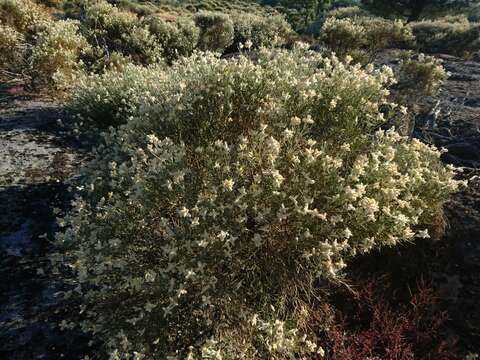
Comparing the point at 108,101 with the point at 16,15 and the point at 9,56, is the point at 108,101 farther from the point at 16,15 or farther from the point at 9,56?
the point at 16,15

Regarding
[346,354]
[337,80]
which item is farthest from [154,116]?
[346,354]

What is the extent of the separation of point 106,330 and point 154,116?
8.28 ft

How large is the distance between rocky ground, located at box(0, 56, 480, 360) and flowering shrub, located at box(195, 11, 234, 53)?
34.5ft

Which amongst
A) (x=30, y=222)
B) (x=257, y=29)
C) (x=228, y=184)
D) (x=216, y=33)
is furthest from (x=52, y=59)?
(x=257, y=29)

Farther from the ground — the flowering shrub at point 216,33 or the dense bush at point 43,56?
the dense bush at point 43,56

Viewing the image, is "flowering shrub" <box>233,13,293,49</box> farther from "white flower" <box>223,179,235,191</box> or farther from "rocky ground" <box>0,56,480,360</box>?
"white flower" <box>223,179,235,191</box>

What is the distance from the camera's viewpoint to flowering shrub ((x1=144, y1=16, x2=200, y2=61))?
1577 cm

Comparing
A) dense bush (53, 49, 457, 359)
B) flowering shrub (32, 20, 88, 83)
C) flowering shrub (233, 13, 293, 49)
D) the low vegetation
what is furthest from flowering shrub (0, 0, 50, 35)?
dense bush (53, 49, 457, 359)

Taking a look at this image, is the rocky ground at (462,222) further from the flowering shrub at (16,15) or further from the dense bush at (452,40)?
the flowering shrub at (16,15)

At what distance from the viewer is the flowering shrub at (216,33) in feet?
57.5

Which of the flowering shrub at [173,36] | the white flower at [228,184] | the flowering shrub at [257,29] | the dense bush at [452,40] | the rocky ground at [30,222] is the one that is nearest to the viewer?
the white flower at [228,184]

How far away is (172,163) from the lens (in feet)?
12.3

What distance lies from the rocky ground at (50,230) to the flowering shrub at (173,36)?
322 inches

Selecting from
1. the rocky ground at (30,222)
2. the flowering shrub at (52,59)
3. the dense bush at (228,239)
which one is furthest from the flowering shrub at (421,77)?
the flowering shrub at (52,59)
